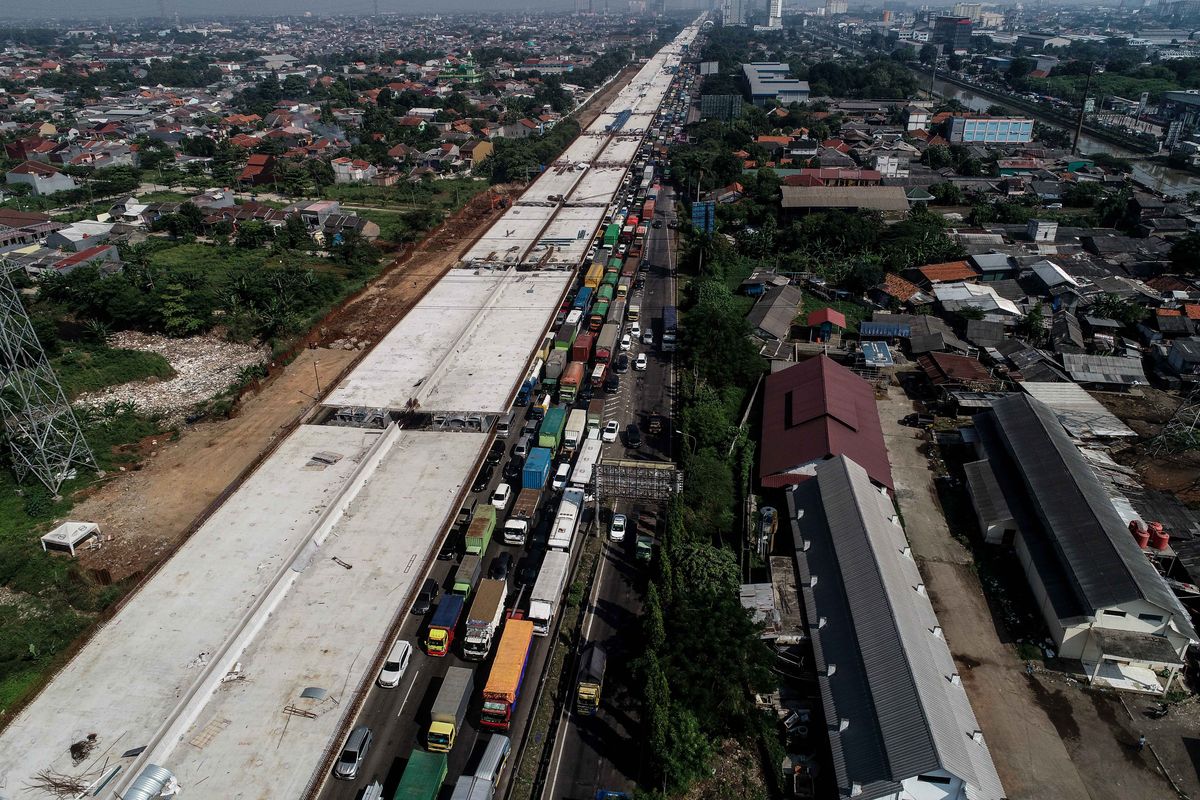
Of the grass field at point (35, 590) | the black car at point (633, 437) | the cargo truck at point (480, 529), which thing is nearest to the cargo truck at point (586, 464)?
the black car at point (633, 437)

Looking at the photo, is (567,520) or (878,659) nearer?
(878,659)

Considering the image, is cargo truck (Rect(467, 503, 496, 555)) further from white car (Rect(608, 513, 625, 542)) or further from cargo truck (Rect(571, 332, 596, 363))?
cargo truck (Rect(571, 332, 596, 363))

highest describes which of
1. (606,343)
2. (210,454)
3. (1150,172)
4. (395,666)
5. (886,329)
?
(1150,172)

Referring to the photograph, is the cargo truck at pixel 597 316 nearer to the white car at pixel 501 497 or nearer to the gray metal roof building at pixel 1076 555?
the white car at pixel 501 497

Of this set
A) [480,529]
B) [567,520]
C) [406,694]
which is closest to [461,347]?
[480,529]

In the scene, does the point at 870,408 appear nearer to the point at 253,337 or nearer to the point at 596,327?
the point at 596,327

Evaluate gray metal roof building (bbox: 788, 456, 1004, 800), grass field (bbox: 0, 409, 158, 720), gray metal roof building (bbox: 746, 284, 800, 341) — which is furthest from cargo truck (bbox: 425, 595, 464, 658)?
gray metal roof building (bbox: 746, 284, 800, 341)

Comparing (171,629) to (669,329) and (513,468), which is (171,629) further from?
(669,329)

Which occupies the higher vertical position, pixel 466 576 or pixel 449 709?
pixel 466 576
